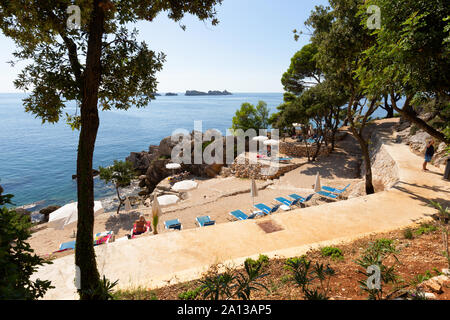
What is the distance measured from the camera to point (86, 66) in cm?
428

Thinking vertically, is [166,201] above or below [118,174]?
below

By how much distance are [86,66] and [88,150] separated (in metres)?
1.65

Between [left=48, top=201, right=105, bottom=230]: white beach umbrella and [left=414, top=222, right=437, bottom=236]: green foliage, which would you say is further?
[left=48, top=201, right=105, bottom=230]: white beach umbrella

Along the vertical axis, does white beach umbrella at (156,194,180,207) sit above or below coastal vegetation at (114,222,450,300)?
below

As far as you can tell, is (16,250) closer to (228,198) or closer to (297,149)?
(228,198)

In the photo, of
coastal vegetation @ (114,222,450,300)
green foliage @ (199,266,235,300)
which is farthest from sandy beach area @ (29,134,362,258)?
green foliage @ (199,266,235,300)

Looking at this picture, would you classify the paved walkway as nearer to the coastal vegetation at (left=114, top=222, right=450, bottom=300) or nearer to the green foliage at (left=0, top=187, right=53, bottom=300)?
the coastal vegetation at (left=114, top=222, right=450, bottom=300)

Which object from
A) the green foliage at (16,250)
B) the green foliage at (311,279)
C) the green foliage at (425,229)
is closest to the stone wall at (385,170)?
the green foliage at (425,229)

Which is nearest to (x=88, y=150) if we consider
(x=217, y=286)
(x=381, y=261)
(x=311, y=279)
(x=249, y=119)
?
(x=217, y=286)

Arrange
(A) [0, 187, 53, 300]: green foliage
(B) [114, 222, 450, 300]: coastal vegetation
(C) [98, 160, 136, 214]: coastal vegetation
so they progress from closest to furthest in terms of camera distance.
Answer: (A) [0, 187, 53, 300]: green foliage < (B) [114, 222, 450, 300]: coastal vegetation < (C) [98, 160, 136, 214]: coastal vegetation

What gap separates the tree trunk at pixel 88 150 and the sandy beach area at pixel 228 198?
7274mm

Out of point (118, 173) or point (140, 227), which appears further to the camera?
point (118, 173)

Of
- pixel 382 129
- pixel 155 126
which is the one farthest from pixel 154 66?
pixel 155 126

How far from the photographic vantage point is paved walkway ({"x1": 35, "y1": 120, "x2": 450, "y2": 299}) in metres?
5.78
